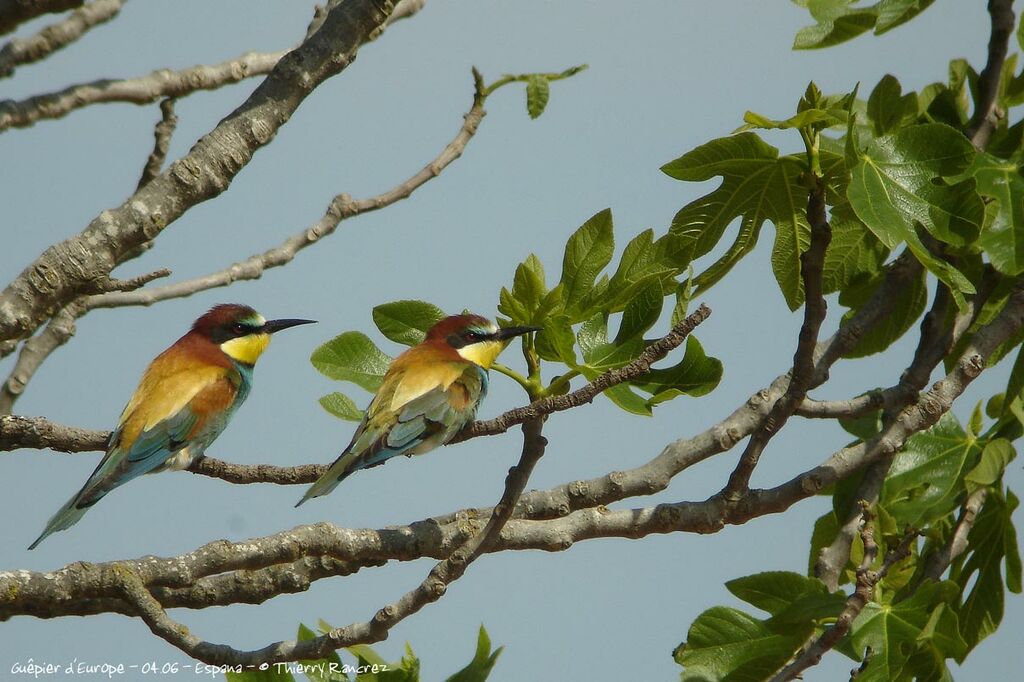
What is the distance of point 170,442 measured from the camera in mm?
3385

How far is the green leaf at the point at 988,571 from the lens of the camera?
108 inches

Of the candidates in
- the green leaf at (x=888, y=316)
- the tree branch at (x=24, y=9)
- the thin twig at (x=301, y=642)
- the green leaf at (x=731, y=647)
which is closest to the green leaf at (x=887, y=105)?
the green leaf at (x=888, y=316)

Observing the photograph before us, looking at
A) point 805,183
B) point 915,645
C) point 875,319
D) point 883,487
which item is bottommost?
point 915,645

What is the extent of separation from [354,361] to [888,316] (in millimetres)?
1483

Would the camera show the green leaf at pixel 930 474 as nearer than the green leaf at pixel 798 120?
No

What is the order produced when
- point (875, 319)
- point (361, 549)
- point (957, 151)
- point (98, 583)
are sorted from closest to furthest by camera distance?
point (98, 583), point (361, 549), point (957, 151), point (875, 319)

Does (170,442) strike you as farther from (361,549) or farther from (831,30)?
(831,30)

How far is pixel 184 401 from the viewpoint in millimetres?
3559

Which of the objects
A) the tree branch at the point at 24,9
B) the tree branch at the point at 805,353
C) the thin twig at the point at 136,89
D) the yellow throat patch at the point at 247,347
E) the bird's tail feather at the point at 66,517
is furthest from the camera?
the yellow throat patch at the point at 247,347

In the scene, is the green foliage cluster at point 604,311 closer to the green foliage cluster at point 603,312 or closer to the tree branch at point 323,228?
the green foliage cluster at point 603,312

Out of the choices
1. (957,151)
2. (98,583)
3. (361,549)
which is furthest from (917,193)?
(98,583)

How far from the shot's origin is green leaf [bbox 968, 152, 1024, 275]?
240 cm

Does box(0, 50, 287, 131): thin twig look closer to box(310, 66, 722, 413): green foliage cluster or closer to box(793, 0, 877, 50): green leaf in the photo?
box(310, 66, 722, 413): green foliage cluster

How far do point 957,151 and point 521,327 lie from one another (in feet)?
3.62
